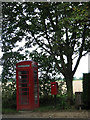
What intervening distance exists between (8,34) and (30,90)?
3.74 meters

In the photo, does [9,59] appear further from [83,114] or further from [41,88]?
[83,114]

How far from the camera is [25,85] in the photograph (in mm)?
10703

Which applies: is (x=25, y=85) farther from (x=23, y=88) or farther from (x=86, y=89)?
(x=86, y=89)

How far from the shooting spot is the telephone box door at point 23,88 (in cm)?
1060

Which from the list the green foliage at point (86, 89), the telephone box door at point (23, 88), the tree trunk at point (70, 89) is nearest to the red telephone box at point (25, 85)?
the telephone box door at point (23, 88)

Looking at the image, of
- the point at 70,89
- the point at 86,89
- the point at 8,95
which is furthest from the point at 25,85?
the point at 86,89

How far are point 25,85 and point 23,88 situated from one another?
6.4 inches

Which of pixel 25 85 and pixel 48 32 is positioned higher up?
pixel 48 32

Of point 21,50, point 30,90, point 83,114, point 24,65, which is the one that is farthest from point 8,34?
point 83,114

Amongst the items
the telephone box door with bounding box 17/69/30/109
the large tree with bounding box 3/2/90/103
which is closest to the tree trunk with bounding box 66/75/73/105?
the large tree with bounding box 3/2/90/103

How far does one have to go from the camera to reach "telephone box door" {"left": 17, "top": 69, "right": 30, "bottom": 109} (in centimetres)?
1060

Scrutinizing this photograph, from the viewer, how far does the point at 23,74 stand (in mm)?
10641

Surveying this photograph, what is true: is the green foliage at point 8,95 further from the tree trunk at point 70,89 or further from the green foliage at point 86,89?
the green foliage at point 86,89

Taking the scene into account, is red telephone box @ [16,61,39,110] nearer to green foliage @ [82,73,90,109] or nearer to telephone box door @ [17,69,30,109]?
telephone box door @ [17,69,30,109]
